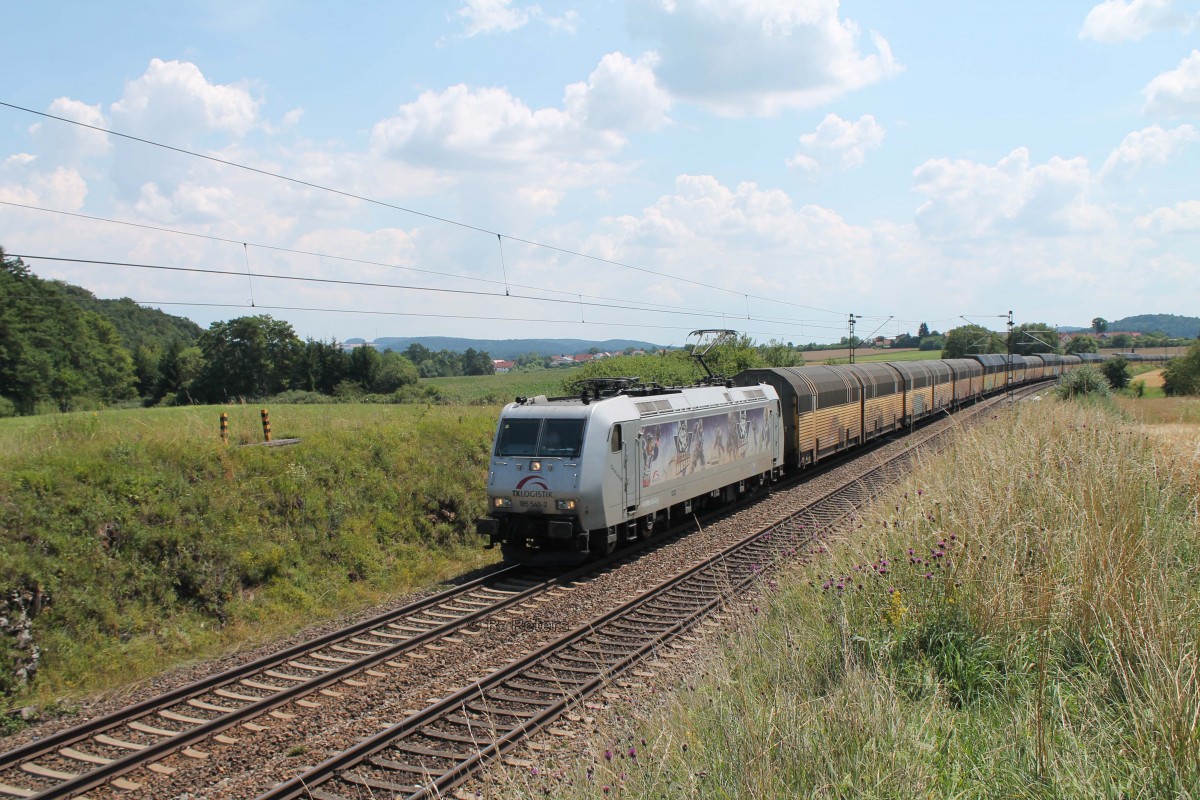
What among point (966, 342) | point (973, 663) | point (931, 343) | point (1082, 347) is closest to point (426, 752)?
point (973, 663)

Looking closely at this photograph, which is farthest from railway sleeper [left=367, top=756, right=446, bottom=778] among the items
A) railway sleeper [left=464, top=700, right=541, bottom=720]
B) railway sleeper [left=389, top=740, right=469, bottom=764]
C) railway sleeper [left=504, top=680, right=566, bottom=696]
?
railway sleeper [left=504, top=680, right=566, bottom=696]

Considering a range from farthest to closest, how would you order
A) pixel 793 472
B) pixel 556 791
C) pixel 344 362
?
1. pixel 344 362
2. pixel 793 472
3. pixel 556 791

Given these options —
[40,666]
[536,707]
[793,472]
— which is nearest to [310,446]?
[40,666]

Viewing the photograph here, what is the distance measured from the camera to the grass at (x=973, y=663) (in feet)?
13.3

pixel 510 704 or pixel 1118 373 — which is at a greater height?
pixel 1118 373

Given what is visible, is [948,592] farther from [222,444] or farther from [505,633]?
[222,444]

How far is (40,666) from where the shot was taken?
9617 millimetres

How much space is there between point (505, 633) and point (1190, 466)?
8448mm

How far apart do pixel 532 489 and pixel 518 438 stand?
A: 1064 millimetres

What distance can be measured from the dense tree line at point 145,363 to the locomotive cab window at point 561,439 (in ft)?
38.3

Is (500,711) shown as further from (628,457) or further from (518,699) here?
(628,457)

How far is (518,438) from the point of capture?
14297mm

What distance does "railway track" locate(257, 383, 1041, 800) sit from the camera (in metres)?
6.70

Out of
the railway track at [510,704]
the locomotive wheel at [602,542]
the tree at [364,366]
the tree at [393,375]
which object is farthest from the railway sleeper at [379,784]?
the tree at [364,366]
